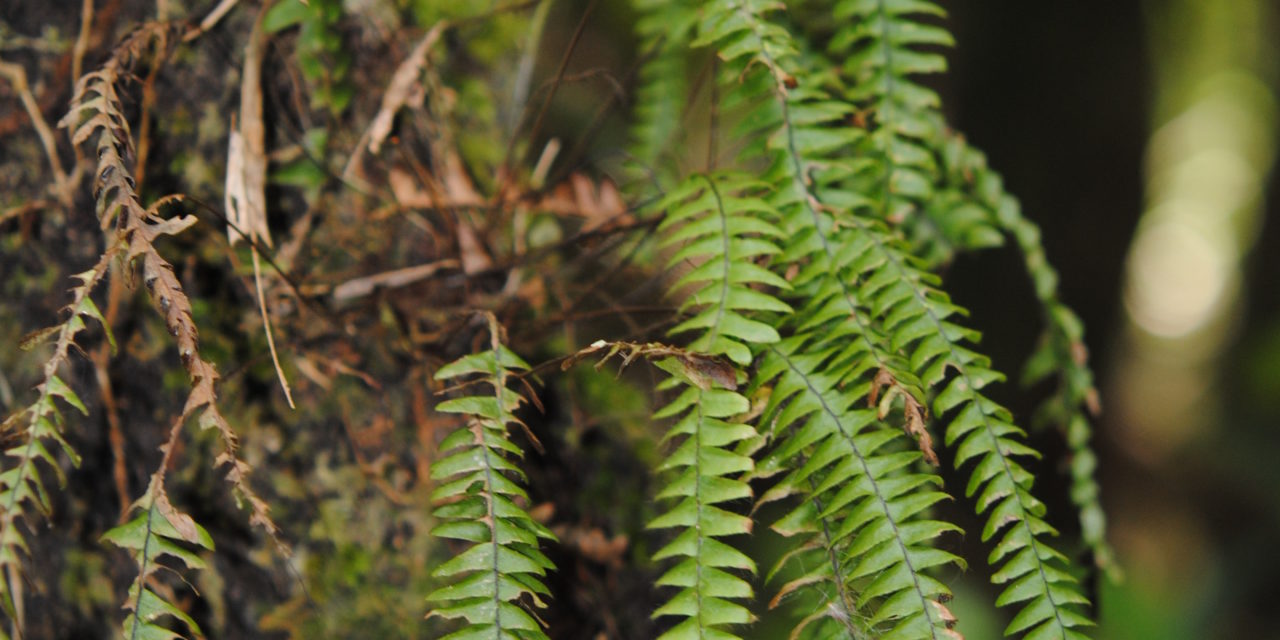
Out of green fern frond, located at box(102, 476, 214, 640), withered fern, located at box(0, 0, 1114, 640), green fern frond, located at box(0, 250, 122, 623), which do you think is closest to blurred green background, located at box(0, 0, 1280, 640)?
withered fern, located at box(0, 0, 1114, 640)

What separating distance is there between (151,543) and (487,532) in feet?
1.30

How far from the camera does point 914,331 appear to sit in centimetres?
107

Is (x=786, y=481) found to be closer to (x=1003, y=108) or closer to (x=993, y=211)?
(x=993, y=211)

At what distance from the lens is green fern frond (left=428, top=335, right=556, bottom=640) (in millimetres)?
888

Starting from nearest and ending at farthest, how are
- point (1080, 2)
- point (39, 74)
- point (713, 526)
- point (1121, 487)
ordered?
point (713, 526)
point (39, 74)
point (1080, 2)
point (1121, 487)

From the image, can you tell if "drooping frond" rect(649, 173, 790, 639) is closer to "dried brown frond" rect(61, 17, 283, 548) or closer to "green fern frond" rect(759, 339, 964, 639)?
"green fern frond" rect(759, 339, 964, 639)

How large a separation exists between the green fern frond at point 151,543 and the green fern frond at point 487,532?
0.91 feet

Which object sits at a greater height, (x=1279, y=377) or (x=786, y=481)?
(x=1279, y=377)

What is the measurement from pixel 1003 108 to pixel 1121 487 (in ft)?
9.88

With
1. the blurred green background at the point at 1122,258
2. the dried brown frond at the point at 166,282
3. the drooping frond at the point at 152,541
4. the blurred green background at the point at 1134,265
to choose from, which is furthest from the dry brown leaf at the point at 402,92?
the blurred green background at the point at 1134,265

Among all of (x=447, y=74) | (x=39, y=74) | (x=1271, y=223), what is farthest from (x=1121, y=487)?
(x=39, y=74)

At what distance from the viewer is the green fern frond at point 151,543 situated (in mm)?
878

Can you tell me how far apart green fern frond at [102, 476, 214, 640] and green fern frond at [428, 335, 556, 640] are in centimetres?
28

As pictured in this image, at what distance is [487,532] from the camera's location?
0.94 metres
